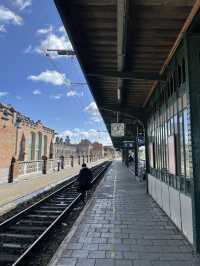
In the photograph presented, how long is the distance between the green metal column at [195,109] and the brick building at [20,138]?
17466 mm

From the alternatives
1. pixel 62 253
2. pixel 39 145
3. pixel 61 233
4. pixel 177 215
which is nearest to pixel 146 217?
pixel 177 215

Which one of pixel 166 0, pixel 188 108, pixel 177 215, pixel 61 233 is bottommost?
pixel 61 233

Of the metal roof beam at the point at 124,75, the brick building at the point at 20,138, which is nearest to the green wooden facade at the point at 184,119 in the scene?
the metal roof beam at the point at 124,75

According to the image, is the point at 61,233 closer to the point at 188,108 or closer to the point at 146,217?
the point at 146,217

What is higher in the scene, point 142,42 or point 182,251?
point 142,42

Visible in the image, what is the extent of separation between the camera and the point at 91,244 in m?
6.14

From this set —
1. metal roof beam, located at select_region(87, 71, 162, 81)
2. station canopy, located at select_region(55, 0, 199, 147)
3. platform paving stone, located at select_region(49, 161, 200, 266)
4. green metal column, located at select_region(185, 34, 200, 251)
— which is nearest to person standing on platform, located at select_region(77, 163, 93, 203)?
platform paving stone, located at select_region(49, 161, 200, 266)

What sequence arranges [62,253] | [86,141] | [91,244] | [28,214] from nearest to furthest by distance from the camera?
[62,253]
[91,244]
[28,214]
[86,141]

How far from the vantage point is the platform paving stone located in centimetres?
518

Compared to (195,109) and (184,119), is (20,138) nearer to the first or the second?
(184,119)

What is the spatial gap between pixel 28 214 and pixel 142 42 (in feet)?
21.8

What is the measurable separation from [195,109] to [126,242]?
319 centimetres

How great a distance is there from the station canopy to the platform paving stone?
13.7ft

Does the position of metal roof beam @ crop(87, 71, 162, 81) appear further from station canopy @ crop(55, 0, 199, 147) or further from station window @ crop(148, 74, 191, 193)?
station window @ crop(148, 74, 191, 193)
